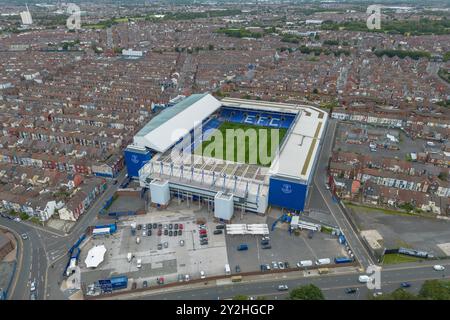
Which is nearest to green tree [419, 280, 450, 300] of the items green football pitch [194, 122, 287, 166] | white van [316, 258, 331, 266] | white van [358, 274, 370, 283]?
white van [358, 274, 370, 283]

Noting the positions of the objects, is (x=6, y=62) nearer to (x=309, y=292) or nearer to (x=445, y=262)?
(x=309, y=292)

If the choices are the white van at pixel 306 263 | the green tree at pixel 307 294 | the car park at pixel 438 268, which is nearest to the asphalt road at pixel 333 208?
the white van at pixel 306 263

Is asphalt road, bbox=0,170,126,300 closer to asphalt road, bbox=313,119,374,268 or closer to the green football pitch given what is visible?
the green football pitch

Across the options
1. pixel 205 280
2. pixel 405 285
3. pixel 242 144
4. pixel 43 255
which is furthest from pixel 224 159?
pixel 405 285

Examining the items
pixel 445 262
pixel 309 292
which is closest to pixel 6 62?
pixel 309 292

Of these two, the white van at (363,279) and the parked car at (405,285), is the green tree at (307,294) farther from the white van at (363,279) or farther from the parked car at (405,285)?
the parked car at (405,285)

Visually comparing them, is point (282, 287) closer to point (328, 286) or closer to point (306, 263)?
point (306, 263)
